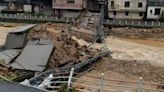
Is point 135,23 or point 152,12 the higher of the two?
point 152,12

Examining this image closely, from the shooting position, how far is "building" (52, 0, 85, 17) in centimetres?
4588

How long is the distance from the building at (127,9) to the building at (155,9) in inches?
29.2

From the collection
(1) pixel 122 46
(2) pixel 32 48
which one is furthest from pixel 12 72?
(1) pixel 122 46

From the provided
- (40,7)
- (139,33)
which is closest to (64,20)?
(40,7)

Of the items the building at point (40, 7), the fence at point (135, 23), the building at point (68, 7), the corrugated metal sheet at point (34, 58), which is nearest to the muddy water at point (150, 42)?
the fence at point (135, 23)

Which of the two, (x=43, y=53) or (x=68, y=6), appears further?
(x=68, y=6)

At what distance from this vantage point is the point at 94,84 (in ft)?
49.9

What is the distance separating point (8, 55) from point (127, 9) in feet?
95.4

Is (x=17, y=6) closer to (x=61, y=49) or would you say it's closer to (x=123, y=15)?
(x=123, y=15)

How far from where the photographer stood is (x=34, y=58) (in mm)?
16906

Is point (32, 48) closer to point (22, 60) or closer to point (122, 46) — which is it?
point (22, 60)

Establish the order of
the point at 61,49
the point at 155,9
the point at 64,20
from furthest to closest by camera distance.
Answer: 1. the point at 155,9
2. the point at 64,20
3. the point at 61,49

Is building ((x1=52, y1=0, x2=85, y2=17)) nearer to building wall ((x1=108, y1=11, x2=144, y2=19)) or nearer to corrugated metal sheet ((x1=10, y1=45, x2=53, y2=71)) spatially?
building wall ((x1=108, y1=11, x2=144, y2=19))

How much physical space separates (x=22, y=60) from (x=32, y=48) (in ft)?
3.98
